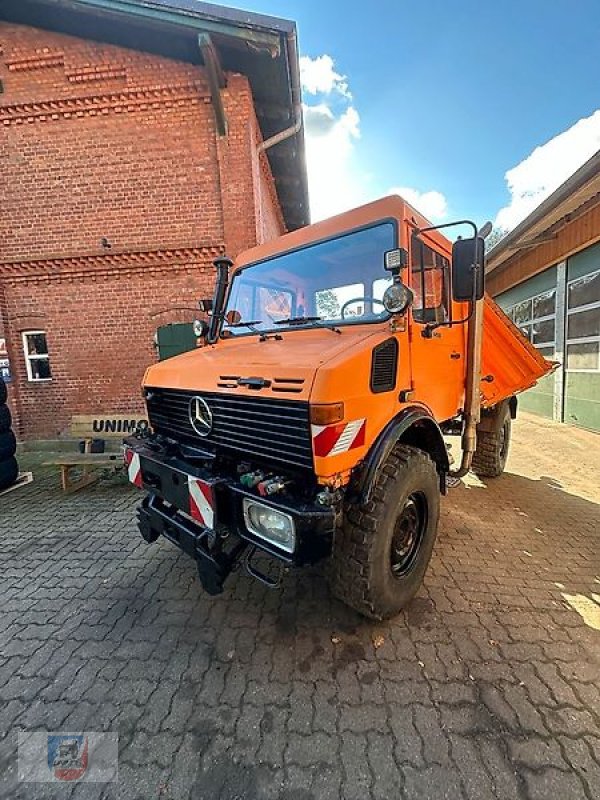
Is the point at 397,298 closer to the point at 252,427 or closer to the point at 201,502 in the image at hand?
the point at 252,427

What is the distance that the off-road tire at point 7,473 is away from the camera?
4951mm

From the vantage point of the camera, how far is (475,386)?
3.32 meters

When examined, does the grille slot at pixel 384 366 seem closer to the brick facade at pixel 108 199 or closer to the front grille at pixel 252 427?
the front grille at pixel 252 427

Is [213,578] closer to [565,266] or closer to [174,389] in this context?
[174,389]

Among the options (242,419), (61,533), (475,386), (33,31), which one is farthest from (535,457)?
(33,31)

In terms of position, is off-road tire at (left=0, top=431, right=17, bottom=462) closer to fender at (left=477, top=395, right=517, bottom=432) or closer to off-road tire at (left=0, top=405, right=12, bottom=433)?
off-road tire at (left=0, top=405, right=12, bottom=433)

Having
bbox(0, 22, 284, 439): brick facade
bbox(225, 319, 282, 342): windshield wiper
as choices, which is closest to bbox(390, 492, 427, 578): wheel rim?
bbox(225, 319, 282, 342): windshield wiper

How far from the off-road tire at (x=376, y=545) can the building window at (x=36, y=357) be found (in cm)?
739

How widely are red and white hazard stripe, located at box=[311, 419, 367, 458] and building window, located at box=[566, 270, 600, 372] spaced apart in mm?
7951

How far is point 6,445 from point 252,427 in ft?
15.1

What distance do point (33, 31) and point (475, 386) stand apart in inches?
366

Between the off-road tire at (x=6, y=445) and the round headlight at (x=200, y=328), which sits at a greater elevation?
the round headlight at (x=200, y=328)

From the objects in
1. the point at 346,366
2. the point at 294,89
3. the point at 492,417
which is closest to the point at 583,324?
the point at 492,417

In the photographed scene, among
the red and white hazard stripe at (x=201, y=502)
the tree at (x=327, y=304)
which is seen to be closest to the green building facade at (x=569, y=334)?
the tree at (x=327, y=304)
